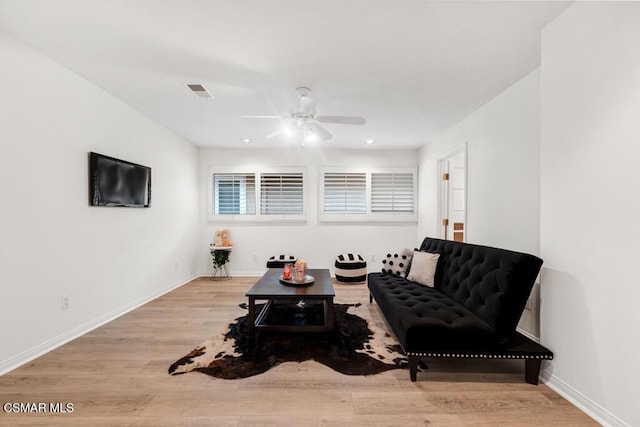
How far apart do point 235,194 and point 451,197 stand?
153 inches

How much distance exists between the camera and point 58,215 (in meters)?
2.51

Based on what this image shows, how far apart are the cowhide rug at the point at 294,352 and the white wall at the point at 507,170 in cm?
136

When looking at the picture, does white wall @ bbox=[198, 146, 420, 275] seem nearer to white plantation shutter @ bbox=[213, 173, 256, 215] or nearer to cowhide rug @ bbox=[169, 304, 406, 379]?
white plantation shutter @ bbox=[213, 173, 256, 215]

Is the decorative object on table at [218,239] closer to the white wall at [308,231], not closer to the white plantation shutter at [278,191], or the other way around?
the white wall at [308,231]

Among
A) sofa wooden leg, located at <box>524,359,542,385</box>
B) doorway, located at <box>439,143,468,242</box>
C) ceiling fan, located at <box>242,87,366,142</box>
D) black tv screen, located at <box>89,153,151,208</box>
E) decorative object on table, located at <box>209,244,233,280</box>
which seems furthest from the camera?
decorative object on table, located at <box>209,244,233,280</box>

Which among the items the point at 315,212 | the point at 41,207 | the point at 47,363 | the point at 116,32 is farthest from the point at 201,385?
the point at 315,212

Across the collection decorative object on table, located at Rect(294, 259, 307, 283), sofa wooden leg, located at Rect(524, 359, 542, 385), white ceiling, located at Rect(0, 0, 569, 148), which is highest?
white ceiling, located at Rect(0, 0, 569, 148)

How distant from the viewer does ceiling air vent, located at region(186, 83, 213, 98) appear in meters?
2.81

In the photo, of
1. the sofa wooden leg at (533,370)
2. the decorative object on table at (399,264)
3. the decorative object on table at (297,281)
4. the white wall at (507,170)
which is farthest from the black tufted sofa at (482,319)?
the decorative object on table at (399,264)

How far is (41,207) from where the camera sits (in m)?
2.35

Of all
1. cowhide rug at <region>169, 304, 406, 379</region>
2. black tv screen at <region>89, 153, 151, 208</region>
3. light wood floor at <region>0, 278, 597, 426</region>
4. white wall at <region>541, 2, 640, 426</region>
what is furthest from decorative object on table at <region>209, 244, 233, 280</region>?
white wall at <region>541, 2, 640, 426</region>

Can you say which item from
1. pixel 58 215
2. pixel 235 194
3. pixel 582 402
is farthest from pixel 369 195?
pixel 58 215

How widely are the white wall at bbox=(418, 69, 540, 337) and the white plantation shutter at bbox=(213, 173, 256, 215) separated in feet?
11.9

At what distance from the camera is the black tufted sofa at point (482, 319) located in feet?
6.38
